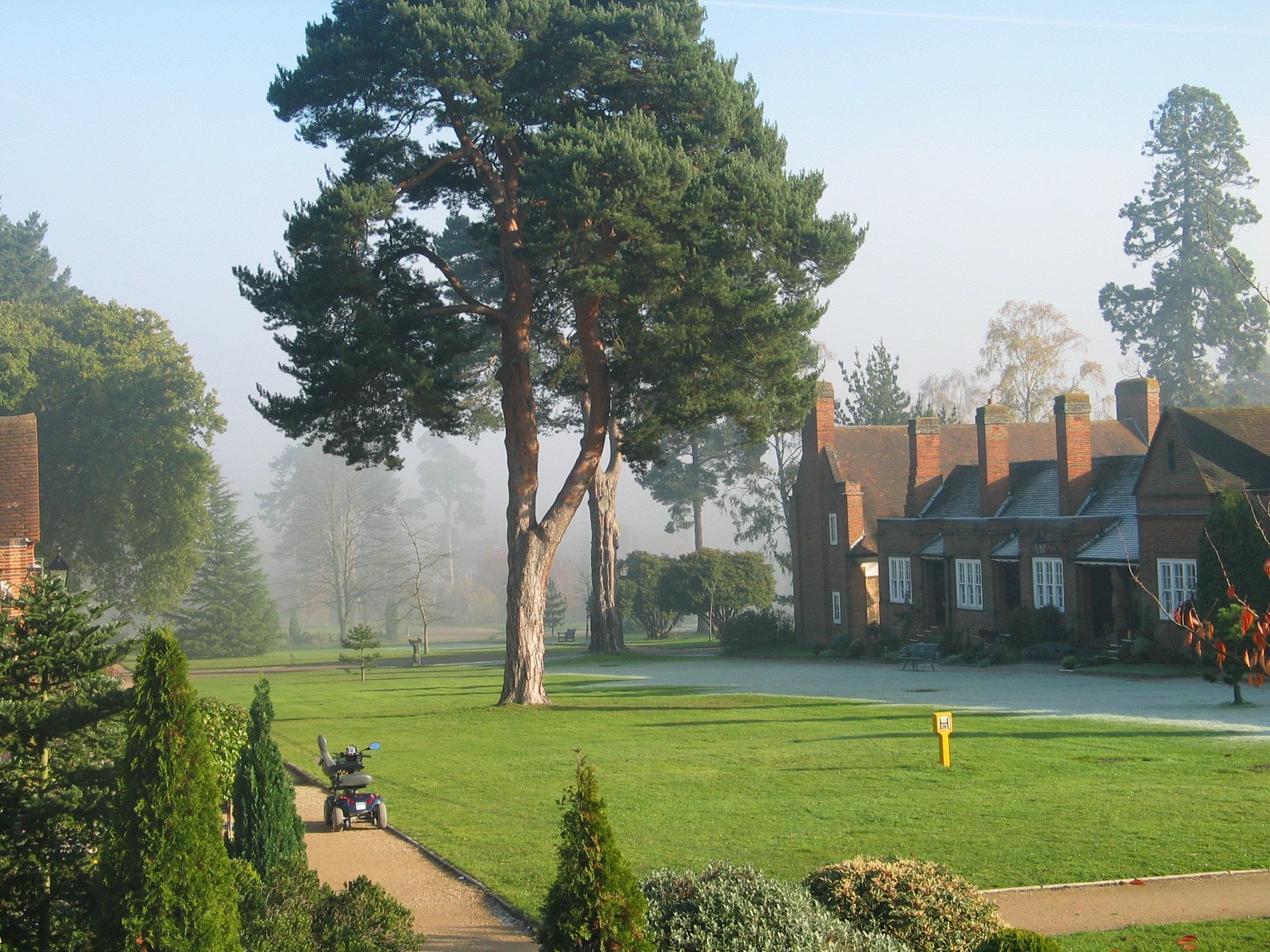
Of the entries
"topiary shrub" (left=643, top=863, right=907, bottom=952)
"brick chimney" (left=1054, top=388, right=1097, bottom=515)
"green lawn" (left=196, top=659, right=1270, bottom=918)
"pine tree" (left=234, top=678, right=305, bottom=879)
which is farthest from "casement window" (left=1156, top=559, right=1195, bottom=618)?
"topiary shrub" (left=643, top=863, right=907, bottom=952)

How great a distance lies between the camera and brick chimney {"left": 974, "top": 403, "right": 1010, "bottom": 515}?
42.7 metres

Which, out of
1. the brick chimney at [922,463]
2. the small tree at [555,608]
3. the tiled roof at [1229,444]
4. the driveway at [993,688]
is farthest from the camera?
the small tree at [555,608]

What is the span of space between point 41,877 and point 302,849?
432 centimetres

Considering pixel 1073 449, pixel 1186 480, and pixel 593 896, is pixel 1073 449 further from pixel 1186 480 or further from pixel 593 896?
pixel 593 896

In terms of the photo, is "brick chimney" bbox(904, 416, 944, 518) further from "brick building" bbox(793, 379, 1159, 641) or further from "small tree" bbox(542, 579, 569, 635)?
"small tree" bbox(542, 579, 569, 635)

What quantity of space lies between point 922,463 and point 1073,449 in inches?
332

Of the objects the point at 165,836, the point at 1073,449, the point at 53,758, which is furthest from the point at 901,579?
the point at 165,836

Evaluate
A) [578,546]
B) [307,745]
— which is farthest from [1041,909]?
[578,546]

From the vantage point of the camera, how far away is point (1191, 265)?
7825cm

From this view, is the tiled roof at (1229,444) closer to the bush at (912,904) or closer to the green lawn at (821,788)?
the green lawn at (821,788)

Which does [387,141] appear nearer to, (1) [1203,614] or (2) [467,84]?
(2) [467,84]

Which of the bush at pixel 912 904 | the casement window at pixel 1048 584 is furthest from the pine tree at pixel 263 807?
the casement window at pixel 1048 584

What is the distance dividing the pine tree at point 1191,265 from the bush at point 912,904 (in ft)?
251

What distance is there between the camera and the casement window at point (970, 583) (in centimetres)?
4200
